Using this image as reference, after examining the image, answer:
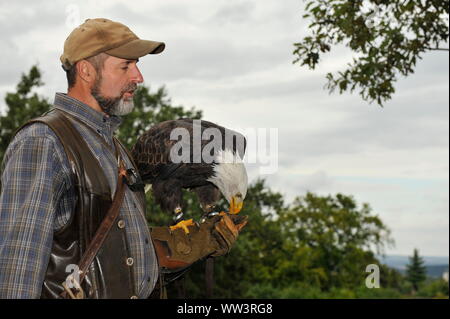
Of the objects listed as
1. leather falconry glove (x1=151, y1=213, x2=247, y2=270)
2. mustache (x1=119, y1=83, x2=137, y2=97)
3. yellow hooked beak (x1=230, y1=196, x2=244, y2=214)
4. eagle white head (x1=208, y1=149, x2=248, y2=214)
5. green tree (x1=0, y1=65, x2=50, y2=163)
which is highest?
green tree (x1=0, y1=65, x2=50, y2=163)

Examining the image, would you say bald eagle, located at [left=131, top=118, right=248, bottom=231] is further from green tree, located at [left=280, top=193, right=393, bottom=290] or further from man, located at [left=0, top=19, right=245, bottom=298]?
green tree, located at [left=280, top=193, right=393, bottom=290]

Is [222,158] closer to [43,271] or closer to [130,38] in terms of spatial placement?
[130,38]

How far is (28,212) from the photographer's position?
114 inches

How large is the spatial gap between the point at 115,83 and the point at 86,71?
0.55ft

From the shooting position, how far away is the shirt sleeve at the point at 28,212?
2.82 meters

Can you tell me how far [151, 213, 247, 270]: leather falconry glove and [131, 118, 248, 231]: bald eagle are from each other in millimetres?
435

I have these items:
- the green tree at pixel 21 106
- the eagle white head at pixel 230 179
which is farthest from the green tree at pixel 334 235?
the eagle white head at pixel 230 179

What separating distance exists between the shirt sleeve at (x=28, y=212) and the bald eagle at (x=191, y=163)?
155 centimetres

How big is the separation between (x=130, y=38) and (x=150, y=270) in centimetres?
127

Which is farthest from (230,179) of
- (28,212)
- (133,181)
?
(28,212)

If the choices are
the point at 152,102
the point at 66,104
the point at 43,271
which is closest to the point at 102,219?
the point at 43,271

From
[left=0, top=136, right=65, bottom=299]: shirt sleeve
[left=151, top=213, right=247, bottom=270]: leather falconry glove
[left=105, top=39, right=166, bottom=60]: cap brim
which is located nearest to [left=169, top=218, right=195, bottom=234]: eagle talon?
[left=151, top=213, right=247, bottom=270]: leather falconry glove

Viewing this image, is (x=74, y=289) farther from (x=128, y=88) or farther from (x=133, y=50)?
(x=133, y=50)

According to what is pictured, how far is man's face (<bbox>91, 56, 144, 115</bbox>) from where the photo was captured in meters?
3.26
